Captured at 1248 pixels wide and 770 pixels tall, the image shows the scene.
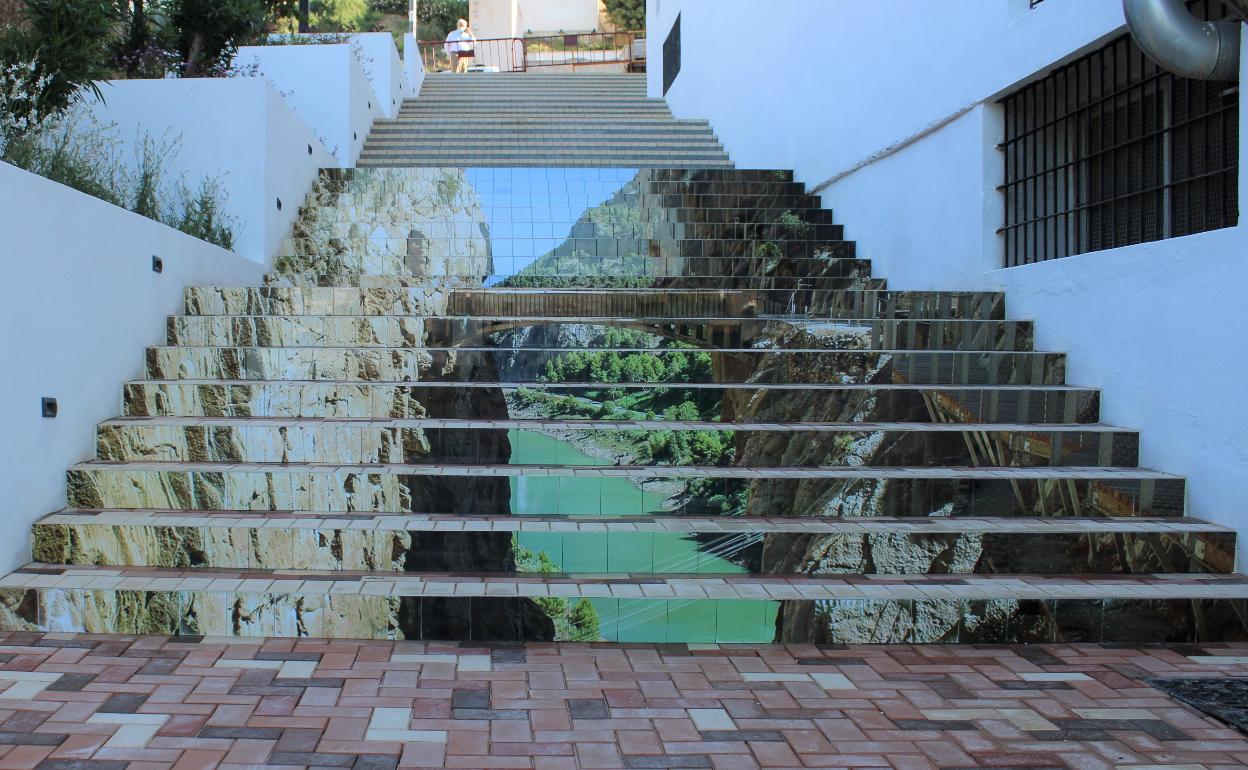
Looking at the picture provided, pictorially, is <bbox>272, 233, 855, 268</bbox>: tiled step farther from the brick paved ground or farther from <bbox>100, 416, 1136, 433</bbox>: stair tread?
the brick paved ground

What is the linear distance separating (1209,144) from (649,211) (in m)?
4.42

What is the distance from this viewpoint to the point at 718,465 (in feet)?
14.2

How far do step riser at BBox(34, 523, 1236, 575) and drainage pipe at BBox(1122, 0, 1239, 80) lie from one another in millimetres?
1963

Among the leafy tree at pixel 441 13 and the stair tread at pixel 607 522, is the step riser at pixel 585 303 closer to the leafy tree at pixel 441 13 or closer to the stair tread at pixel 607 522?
the stair tread at pixel 607 522

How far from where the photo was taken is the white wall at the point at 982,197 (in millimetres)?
3936

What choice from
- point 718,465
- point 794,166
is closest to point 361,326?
point 718,465

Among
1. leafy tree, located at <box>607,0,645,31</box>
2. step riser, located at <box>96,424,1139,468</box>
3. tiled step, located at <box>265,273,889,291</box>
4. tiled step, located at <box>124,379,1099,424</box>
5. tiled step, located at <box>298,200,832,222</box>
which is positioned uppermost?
leafy tree, located at <box>607,0,645,31</box>

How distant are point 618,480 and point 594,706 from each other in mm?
1385

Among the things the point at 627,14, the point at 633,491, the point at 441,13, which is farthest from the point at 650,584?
the point at 441,13

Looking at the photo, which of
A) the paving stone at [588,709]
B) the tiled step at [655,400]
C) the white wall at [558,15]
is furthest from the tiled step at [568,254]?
the white wall at [558,15]

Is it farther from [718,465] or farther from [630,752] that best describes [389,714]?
[718,465]

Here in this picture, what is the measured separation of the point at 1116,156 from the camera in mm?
5043

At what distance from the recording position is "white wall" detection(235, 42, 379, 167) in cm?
902

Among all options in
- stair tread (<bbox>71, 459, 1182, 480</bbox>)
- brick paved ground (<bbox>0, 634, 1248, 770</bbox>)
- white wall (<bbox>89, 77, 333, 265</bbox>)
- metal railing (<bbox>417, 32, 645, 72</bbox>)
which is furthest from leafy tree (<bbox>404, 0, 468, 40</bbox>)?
brick paved ground (<bbox>0, 634, 1248, 770</bbox>)
